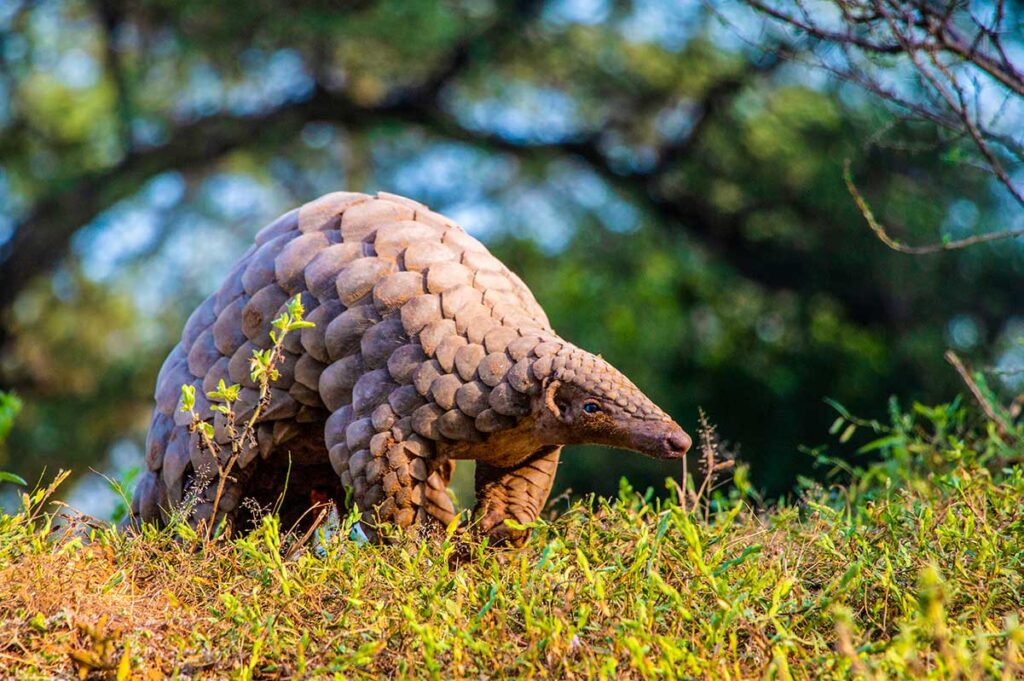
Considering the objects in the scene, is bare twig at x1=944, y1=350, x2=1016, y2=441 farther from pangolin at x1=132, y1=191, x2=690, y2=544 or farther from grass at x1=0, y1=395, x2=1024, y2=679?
pangolin at x1=132, y1=191, x2=690, y2=544

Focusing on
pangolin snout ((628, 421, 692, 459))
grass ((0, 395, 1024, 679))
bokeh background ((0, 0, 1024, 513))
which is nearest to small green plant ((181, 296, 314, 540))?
grass ((0, 395, 1024, 679))

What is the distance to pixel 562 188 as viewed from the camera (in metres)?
10.4

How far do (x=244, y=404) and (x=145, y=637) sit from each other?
0.97 metres

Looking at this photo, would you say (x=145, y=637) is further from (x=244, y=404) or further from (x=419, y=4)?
(x=419, y=4)

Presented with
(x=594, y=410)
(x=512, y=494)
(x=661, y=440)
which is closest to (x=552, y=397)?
(x=594, y=410)

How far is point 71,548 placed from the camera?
312cm

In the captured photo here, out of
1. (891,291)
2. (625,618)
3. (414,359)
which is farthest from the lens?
(891,291)

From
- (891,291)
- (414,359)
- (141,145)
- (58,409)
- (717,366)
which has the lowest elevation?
(58,409)

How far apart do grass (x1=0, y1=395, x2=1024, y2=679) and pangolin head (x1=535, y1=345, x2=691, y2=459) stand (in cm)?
24

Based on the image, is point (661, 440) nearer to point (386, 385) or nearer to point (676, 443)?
point (676, 443)

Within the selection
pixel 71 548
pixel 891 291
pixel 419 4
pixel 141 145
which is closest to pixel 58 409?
pixel 141 145

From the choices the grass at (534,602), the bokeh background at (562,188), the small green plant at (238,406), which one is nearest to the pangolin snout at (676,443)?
the grass at (534,602)

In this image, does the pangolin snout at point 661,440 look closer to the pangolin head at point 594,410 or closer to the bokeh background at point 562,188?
the pangolin head at point 594,410

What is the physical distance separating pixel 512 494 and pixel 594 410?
0.45m
